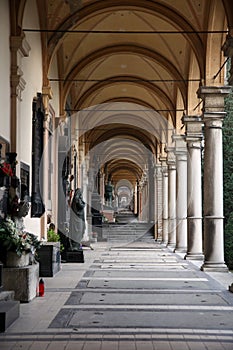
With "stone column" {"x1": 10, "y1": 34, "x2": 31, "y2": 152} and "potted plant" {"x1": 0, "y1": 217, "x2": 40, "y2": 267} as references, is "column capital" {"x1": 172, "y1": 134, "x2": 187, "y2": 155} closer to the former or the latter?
"stone column" {"x1": 10, "y1": 34, "x2": 31, "y2": 152}

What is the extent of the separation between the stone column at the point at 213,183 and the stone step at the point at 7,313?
698 centimetres

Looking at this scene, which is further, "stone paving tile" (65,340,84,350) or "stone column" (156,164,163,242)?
"stone column" (156,164,163,242)

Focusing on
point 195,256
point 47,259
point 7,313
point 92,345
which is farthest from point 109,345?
point 195,256

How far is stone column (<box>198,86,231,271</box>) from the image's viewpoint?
1375 centimetres

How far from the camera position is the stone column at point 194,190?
17.5 meters

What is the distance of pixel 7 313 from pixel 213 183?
7.73 metres

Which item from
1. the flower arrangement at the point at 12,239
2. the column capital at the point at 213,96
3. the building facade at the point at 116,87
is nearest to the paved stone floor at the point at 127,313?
the flower arrangement at the point at 12,239

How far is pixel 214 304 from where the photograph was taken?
9.41 m

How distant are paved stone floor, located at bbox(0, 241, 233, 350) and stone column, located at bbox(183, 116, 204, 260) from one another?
3623 millimetres

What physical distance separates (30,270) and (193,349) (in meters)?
3.86

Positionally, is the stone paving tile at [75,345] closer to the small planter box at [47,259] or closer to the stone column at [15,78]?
the stone column at [15,78]

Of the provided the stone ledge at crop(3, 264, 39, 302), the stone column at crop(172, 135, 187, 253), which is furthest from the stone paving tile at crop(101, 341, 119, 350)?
the stone column at crop(172, 135, 187, 253)

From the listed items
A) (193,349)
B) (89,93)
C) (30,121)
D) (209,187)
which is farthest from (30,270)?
(89,93)

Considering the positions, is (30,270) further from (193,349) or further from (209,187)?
(209,187)
